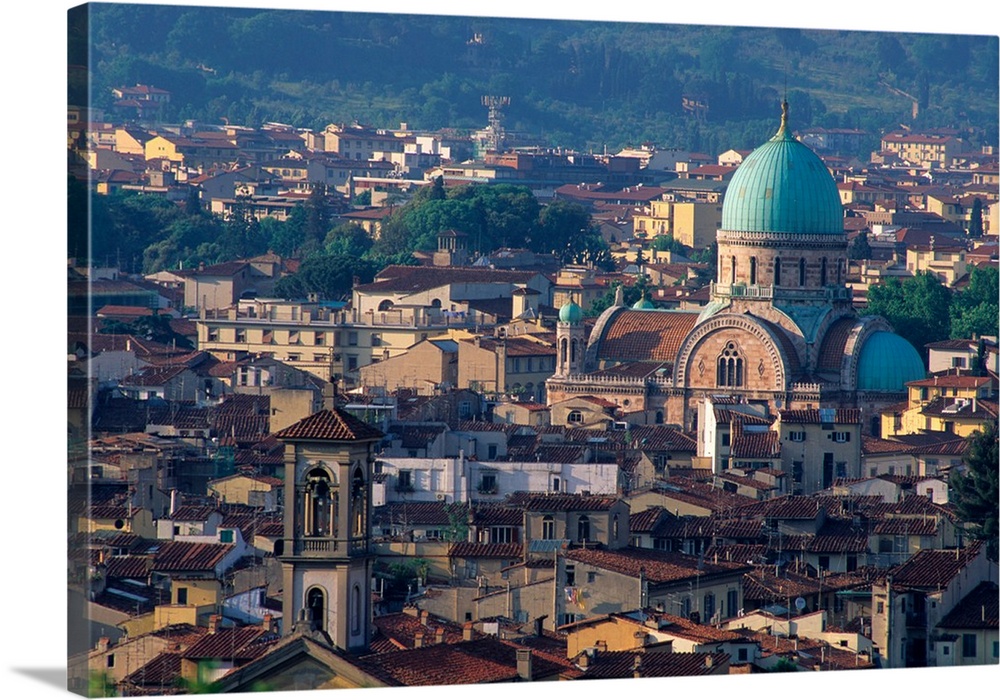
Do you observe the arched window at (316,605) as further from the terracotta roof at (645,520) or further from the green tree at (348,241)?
the green tree at (348,241)

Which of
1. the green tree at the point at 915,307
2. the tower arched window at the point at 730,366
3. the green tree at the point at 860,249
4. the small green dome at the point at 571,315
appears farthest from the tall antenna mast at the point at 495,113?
the tower arched window at the point at 730,366

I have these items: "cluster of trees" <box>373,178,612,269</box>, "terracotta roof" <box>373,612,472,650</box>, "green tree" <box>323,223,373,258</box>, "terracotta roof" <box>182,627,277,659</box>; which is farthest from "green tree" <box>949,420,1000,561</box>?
"cluster of trees" <box>373,178,612,269</box>

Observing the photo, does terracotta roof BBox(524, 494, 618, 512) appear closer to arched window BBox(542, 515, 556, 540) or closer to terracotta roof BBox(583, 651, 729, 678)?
arched window BBox(542, 515, 556, 540)

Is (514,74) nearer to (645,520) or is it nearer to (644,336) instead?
(644,336)

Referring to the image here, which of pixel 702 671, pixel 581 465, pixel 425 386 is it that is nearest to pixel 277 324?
pixel 425 386

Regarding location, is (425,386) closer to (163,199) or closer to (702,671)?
(702,671)

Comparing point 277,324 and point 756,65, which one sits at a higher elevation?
point 756,65

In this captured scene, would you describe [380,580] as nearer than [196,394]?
Yes
